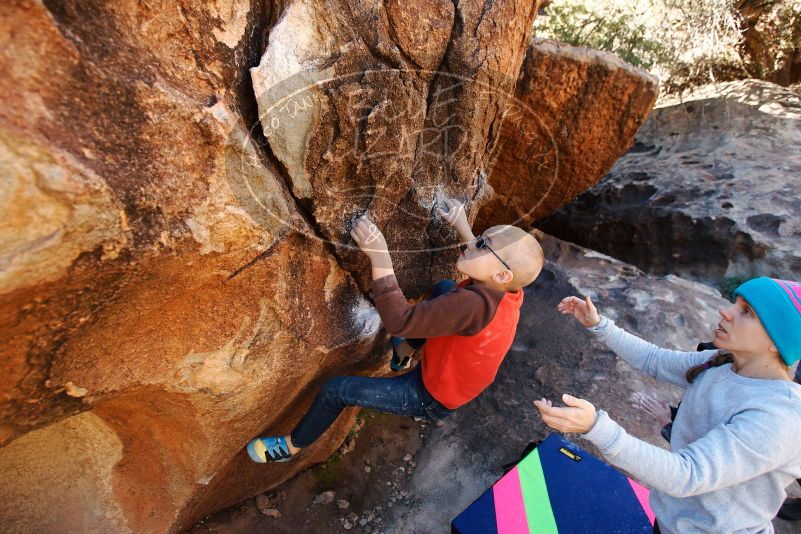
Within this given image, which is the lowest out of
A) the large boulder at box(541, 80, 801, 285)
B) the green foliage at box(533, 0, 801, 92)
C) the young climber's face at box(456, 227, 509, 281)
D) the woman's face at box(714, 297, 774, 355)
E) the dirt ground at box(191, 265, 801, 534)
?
the dirt ground at box(191, 265, 801, 534)

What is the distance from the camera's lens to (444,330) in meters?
1.84

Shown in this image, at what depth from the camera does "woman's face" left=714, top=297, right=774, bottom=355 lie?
1461 mm

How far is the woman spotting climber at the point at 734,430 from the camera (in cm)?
134

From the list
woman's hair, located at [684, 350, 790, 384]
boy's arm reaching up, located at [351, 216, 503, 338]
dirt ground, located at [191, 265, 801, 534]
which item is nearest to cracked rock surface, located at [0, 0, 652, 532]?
boy's arm reaching up, located at [351, 216, 503, 338]

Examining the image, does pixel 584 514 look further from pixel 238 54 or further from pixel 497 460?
pixel 238 54

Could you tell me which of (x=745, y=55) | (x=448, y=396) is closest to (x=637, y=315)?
(x=448, y=396)

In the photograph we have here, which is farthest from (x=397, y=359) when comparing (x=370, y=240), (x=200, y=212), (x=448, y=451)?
(x=200, y=212)

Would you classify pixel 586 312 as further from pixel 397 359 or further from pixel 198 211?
pixel 198 211

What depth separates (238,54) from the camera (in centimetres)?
159

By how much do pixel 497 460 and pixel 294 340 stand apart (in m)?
1.46

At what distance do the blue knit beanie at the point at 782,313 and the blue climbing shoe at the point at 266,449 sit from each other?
1763 mm

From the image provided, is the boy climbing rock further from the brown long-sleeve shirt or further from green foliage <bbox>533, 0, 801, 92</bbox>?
green foliage <bbox>533, 0, 801, 92</bbox>

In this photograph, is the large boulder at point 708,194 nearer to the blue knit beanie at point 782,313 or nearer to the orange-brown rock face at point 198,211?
the orange-brown rock face at point 198,211

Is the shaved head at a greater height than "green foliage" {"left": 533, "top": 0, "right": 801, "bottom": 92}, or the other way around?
"green foliage" {"left": 533, "top": 0, "right": 801, "bottom": 92}
